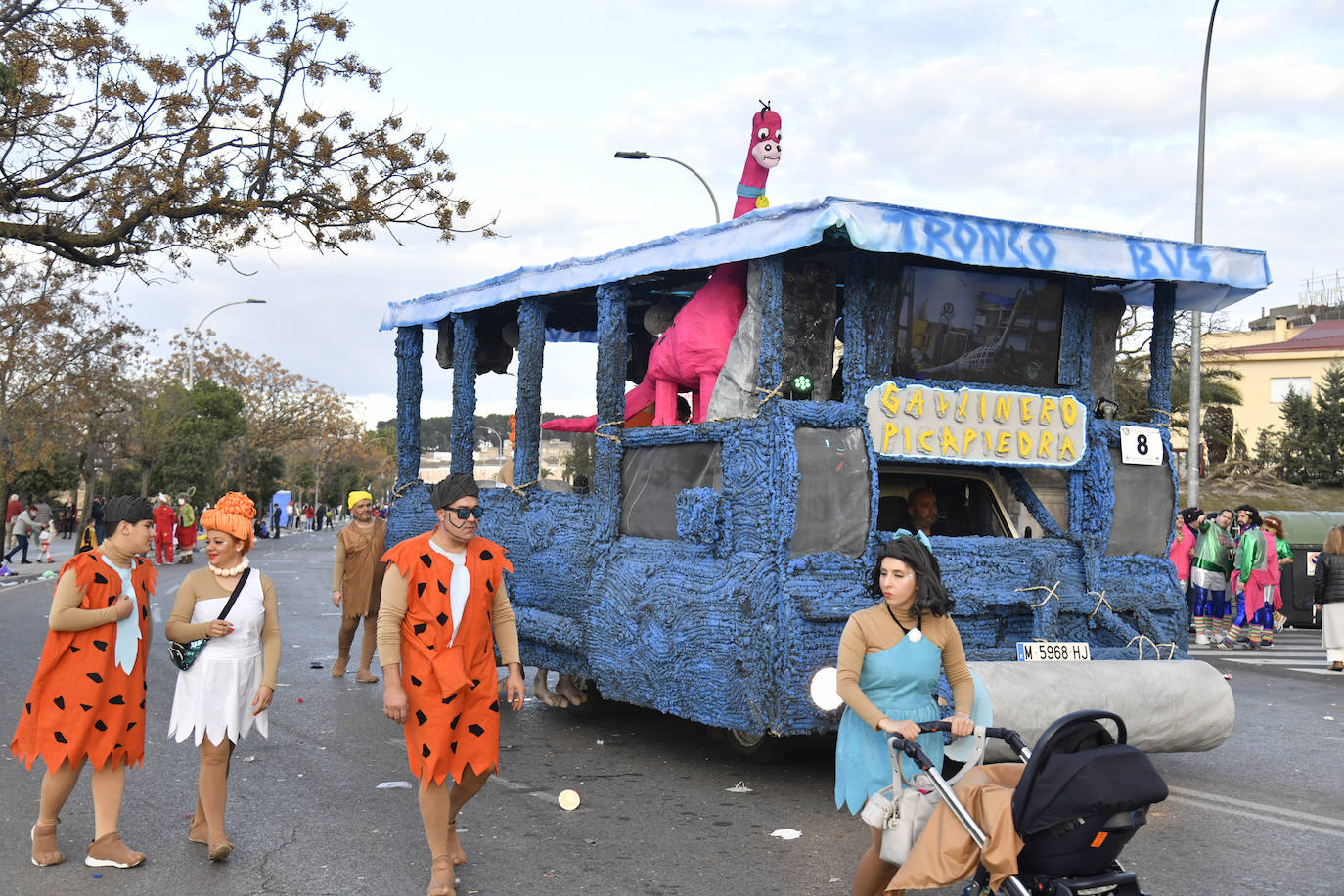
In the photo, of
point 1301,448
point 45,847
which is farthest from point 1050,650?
point 1301,448

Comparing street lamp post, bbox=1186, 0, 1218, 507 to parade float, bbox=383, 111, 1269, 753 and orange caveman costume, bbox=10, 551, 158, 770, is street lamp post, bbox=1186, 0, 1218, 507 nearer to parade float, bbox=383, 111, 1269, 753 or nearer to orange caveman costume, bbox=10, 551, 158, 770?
parade float, bbox=383, 111, 1269, 753

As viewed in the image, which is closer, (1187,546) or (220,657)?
(220,657)

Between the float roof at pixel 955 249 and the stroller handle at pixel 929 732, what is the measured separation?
9.37 ft

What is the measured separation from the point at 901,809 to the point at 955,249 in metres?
3.55

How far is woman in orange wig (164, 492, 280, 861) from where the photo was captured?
571cm

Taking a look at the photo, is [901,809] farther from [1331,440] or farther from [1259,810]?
[1331,440]

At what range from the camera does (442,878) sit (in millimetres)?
5184

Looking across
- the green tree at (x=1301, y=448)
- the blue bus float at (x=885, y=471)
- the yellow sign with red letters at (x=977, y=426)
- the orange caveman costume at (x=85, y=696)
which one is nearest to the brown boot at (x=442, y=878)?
the orange caveman costume at (x=85, y=696)

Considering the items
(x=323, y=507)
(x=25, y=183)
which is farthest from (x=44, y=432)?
(x=323, y=507)

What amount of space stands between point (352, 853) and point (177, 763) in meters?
2.48

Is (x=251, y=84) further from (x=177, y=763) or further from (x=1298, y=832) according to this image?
(x=1298, y=832)

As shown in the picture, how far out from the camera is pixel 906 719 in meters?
4.49

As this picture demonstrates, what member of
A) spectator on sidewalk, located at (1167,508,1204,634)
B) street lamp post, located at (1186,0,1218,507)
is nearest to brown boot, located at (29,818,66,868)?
spectator on sidewalk, located at (1167,508,1204,634)

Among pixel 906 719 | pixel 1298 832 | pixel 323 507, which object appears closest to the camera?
pixel 906 719
